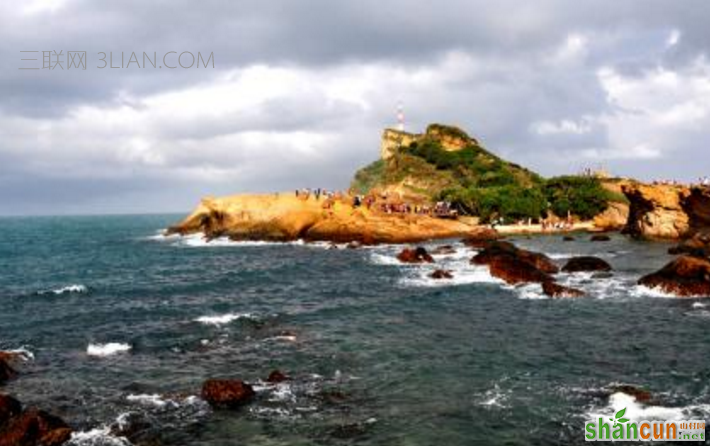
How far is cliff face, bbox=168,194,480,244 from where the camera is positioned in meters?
94.1

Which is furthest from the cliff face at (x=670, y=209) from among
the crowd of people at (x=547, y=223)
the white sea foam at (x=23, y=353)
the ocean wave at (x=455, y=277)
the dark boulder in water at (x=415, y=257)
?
the white sea foam at (x=23, y=353)

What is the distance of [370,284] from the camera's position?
55750 millimetres

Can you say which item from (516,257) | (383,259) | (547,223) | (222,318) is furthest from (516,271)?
(547,223)

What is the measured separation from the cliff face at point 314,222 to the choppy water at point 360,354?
3112cm

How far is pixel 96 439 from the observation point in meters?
22.8

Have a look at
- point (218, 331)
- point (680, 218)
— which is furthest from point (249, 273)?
point (680, 218)

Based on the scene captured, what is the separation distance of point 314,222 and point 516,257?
4498cm

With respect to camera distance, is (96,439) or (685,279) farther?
(685,279)

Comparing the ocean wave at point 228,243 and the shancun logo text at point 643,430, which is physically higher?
the ocean wave at point 228,243

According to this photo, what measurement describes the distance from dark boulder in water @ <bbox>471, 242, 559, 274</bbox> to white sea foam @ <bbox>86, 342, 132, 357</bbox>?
107 feet

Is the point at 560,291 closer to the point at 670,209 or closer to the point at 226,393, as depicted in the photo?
the point at 226,393

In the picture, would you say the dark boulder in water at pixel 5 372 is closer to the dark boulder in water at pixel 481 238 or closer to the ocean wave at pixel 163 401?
the ocean wave at pixel 163 401

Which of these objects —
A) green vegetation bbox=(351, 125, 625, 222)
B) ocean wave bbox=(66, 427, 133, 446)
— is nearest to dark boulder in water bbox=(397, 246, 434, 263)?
green vegetation bbox=(351, 125, 625, 222)

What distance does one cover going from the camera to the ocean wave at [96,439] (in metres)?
22.4
